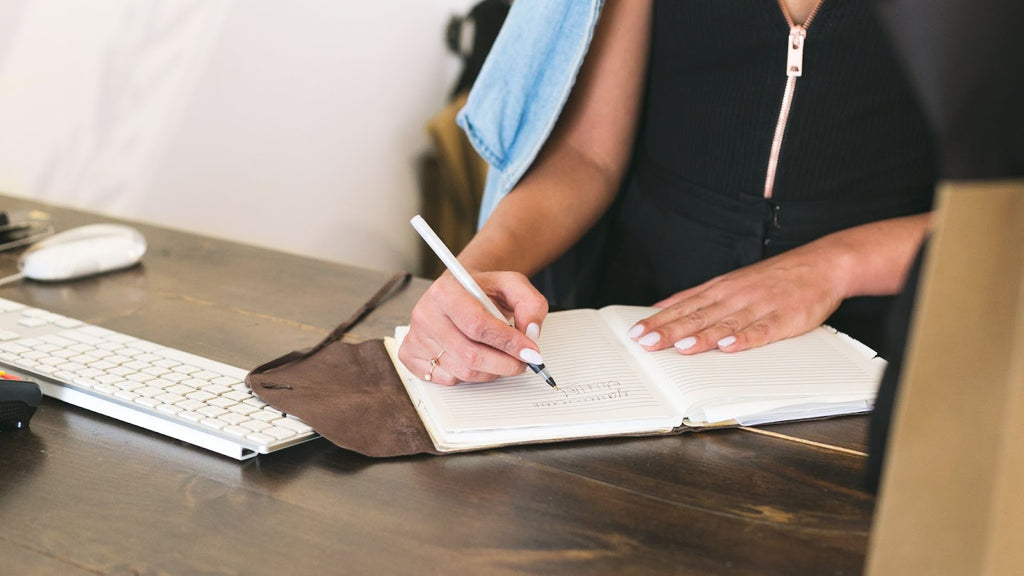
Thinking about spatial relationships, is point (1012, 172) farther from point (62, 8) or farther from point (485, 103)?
point (62, 8)

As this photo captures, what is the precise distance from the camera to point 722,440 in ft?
2.66

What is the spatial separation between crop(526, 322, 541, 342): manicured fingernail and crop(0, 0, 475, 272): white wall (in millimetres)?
1045

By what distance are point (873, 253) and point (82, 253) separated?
913mm

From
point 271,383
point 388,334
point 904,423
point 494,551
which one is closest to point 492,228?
point 388,334

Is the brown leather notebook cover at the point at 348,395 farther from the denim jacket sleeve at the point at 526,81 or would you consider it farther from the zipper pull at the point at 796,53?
the zipper pull at the point at 796,53

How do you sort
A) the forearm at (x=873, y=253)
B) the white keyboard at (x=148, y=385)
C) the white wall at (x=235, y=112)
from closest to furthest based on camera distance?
the white keyboard at (x=148, y=385) → the forearm at (x=873, y=253) → the white wall at (x=235, y=112)

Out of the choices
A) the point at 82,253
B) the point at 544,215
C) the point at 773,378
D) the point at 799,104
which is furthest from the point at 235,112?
the point at 773,378

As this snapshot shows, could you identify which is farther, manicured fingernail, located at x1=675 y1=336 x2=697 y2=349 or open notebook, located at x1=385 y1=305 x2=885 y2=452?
manicured fingernail, located at x1=675 y1=336 x2=697 y2=349

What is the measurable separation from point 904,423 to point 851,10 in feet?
2.77

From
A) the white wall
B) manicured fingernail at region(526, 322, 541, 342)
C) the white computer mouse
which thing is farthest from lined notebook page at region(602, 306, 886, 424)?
the white wall

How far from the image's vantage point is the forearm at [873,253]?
109 cm

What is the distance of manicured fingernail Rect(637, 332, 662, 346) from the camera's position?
932 millimetres

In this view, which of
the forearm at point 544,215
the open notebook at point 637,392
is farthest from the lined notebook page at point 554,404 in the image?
the forearm at point 544,215

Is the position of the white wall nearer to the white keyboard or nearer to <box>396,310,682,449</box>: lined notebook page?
the white keyboard
